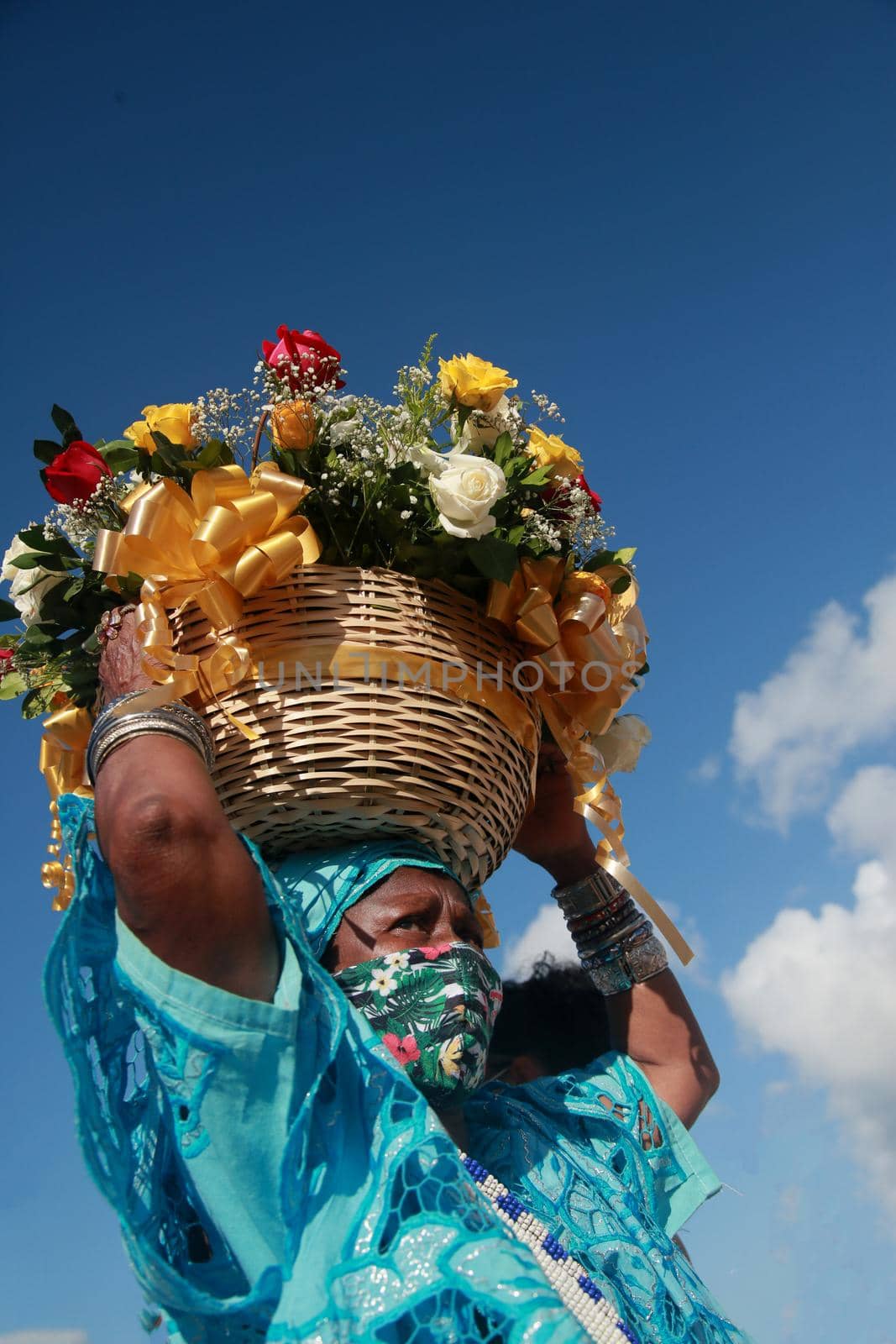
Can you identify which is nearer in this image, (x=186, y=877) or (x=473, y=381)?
(x=186, y=877)

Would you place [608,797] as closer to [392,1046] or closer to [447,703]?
[447,703]

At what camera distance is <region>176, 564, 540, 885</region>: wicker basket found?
88.1 inches

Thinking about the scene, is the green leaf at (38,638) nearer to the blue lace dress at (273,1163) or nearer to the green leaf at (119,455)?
the green leaf at (119,455)

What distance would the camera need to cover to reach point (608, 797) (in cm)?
298

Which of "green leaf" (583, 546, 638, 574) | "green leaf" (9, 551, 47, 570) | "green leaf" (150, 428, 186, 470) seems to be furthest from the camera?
"green leaf" (583, 546, 638, 574)

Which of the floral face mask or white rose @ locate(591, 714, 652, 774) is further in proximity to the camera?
white rose @ locate(591, 714, 652, 774)

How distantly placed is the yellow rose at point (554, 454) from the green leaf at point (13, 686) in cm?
139

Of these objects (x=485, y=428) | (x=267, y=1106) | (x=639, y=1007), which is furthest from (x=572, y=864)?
(x=267, y=1106)

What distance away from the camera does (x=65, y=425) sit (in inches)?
101

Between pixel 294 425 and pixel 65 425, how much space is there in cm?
57

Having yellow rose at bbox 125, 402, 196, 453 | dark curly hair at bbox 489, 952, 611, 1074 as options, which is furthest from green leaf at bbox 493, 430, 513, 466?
dark curly hair at bbox 489, 952, 611, 1074

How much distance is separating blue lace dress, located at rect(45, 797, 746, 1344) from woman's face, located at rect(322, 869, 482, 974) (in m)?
0.36

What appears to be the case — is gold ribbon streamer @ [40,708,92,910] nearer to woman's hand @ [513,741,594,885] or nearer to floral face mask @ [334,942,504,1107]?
floral face mask @ [334,942,504,1107]

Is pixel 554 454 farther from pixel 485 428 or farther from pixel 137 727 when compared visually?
pixel 137 727
